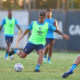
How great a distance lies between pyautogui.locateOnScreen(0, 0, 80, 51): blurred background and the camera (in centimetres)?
2659

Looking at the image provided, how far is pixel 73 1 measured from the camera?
28.3 meters

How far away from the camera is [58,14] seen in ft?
88.8

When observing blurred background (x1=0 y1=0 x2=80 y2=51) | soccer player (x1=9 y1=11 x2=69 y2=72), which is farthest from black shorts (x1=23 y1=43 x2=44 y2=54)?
blurred background (x1=0 y1=0 x2=80 y2=51)

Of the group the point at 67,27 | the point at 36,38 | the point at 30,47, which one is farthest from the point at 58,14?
the point at 30,47

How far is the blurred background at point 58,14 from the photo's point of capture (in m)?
26.6

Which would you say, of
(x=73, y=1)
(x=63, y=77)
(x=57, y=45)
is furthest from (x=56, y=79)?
(x=73, y=1)

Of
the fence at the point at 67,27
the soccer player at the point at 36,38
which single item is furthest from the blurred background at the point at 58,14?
the soccer player at the point at 36,38

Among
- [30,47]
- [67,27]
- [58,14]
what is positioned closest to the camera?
[30,47]

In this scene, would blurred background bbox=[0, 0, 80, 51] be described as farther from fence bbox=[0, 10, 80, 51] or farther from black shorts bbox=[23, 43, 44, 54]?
black shorts bbox=[23, 43, 44, 54]

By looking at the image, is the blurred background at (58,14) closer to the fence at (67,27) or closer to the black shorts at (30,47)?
the fence at (67,27)

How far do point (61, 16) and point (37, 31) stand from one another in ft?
46.0

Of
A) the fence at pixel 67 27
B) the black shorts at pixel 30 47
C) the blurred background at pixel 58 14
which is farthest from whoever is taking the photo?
the blurred background at pixel 58 14

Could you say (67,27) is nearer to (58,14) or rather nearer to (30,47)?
(58,14)

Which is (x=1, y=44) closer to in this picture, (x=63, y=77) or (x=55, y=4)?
(x=55, y=4)
